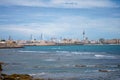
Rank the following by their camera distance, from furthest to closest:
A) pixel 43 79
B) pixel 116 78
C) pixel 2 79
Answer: pixel 116 78
pixel 43 79
pixel 2 79

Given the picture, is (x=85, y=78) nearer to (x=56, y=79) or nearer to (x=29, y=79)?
(x=56, y=79)

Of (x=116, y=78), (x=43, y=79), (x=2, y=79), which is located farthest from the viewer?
(x=116, y=78)

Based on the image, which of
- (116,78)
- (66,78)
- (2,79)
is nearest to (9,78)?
(2,79)

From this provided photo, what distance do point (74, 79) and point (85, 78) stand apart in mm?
1655

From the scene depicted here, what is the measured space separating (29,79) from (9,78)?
7.47 feet

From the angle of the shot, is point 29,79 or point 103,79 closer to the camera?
point 29,79

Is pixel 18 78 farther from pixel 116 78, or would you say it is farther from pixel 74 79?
pixel 116 78

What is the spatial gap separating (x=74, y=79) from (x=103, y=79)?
11.1 feet

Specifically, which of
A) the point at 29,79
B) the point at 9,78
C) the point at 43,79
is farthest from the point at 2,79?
the point at 43,79

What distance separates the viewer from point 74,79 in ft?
116

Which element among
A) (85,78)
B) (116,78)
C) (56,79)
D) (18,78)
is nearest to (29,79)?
(18,78)

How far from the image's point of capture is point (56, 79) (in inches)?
1379

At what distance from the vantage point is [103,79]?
35.5 meters

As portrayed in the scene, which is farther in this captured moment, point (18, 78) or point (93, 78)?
point (93, 78)
